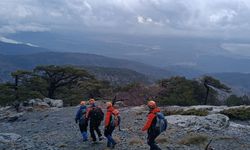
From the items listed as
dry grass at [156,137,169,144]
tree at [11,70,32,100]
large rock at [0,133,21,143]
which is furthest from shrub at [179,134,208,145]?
tree at [11,70,32,100]

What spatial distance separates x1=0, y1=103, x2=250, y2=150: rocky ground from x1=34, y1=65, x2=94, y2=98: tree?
2534 cm

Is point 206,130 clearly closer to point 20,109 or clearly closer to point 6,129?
point 6,129

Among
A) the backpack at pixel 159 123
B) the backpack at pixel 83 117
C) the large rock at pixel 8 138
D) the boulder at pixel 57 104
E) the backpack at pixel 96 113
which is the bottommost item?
the boulder at pixel 57 104

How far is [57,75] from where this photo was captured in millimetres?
64625

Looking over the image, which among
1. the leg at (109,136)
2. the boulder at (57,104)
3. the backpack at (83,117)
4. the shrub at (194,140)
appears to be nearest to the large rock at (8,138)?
the backpack at (83,117)

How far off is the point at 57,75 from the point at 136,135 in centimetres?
4054

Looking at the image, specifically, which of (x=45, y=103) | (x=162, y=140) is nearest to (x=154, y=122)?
(x=162, y=140)

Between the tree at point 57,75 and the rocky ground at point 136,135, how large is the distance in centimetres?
2534

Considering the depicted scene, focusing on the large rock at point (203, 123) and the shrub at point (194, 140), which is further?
the large rock at point (203, 123)

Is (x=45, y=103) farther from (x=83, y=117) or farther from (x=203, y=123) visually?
(x=83, y=117)

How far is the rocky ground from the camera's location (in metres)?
21.5

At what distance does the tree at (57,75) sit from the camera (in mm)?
64062

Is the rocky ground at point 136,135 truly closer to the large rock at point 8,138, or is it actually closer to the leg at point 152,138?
the large rock at point 8,138

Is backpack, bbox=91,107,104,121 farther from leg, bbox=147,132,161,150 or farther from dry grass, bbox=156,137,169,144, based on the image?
dry grass, bbox=156,137,169,144
